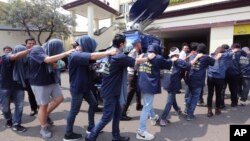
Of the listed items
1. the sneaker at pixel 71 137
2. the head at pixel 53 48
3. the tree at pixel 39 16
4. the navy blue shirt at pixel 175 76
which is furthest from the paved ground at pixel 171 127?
the tree at pixel 39 16

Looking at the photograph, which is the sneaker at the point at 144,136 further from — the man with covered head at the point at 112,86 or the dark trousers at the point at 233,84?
the dark trousers at the point at 233,84

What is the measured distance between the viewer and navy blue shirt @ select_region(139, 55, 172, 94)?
15.8 feet

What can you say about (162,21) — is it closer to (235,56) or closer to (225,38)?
(225,38)

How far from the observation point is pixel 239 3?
1546 centimetres

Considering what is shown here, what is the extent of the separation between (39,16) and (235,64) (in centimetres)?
1704

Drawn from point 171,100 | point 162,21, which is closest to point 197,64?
point 171,100

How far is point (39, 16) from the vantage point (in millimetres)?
20375

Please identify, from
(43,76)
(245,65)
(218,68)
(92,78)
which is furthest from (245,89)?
(43,76)

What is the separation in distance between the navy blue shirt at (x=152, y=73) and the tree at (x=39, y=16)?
17471mm

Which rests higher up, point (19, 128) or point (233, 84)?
point (233, 84)

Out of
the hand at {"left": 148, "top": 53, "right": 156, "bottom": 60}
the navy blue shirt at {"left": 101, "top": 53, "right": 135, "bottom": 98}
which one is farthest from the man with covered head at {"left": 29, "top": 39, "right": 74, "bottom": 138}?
the hand at {"left": 148, "top": 53, "right": 156, "bottom": 60}

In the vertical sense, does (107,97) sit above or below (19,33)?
below

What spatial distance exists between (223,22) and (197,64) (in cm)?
1188

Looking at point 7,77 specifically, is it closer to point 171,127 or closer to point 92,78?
point 92,78
